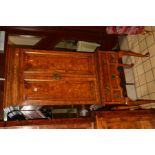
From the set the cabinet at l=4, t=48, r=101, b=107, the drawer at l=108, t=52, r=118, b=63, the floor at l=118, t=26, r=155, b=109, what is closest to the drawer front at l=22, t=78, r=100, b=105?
the cabinet at l=4, t=48, r=101, b=107

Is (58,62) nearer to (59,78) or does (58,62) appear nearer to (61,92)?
(59,78)

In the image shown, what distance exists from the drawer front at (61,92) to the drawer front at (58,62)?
0.12 meters

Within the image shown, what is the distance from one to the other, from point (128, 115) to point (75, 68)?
0.75m

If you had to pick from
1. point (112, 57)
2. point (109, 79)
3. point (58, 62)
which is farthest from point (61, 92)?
point (112, 57)

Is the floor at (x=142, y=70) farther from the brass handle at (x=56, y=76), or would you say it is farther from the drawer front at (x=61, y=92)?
the brass handle at (x=56, y=76)

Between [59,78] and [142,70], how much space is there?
4.09 ft

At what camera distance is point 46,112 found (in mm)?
2648

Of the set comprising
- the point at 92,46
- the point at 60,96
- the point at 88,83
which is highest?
the point at 92,46

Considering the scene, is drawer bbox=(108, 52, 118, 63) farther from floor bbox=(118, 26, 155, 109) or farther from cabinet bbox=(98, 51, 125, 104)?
floor bbox=(118, 26, 155, 109)

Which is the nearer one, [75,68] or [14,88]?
[14,88]

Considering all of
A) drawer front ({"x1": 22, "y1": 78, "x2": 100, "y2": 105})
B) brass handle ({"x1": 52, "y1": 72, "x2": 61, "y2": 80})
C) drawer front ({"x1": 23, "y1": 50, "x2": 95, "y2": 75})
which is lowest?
drawer front ({"x1": 22, "y1": 78, "x2": 100, "y2": 105})

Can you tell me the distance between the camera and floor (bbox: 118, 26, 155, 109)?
2.62 metres
